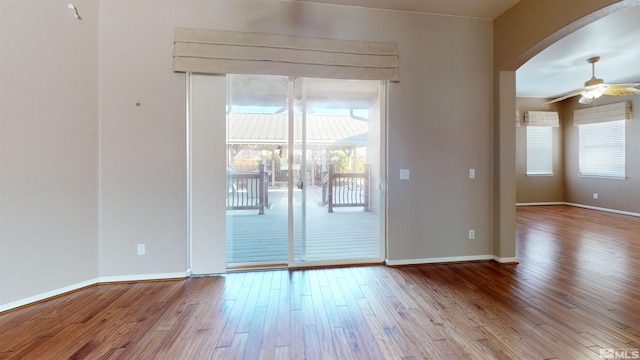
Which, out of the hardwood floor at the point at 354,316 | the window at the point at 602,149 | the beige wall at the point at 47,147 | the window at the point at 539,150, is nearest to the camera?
the hardwood floor at the point at 354,316

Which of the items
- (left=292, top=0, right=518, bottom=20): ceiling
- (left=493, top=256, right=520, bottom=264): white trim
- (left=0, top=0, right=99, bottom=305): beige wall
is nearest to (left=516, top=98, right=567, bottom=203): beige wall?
(left=493, top=256, right=520, bottom=264): white trim

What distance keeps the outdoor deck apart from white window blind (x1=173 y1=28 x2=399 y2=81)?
4.46 ft

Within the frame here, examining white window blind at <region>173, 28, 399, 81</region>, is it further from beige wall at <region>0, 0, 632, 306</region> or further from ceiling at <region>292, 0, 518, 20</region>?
ceiling at <region>292, 0, 518, 20</region>

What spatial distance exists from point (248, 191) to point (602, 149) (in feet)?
27.4

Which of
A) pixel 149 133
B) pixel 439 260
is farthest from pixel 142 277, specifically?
pixel 439 260

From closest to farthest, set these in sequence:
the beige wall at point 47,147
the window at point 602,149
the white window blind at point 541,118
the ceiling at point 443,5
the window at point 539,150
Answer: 1. the beige wall at point 47,147
2. the ceiling at point 443,5
3. the window at point 602,149
4. the white window blind at point 541,118
5. the window at point 539,150

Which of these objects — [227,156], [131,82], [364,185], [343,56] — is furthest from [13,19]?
[364,185]

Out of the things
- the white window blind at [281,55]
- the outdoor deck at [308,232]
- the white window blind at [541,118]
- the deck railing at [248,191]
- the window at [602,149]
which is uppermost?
the white window blind at [541,118]

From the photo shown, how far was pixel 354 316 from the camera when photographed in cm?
210

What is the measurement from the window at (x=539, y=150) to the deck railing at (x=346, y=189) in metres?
6.31

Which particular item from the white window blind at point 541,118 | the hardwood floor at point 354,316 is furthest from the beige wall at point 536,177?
the hardwood floor at point 354,316

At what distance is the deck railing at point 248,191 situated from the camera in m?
3.05

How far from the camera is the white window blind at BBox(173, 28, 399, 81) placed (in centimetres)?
275

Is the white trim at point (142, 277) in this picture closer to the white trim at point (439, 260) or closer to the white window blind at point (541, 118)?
the white trim at point (439, 260)
